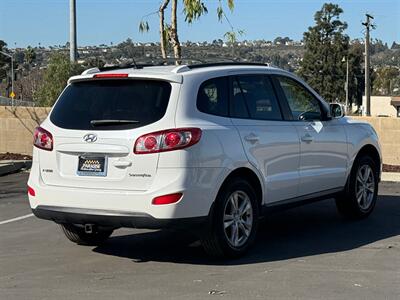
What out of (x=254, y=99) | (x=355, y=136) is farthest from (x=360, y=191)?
(x=254, y=99)

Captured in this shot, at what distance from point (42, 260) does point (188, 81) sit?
7.60 ft

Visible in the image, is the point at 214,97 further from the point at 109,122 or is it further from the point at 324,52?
the point at 324,52

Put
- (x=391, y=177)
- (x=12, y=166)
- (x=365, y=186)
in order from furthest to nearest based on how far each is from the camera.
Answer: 1. (x=12, y=166)
2. (x=391, y=177)
3. (x=365, y=186)

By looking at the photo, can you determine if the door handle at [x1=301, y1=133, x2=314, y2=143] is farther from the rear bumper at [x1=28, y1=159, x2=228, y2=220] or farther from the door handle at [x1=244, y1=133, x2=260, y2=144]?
the rear bumper at [x1=28, y1=159, x2=228, y2=220]

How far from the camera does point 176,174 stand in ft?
19.6

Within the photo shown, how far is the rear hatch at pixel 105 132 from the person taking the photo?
6.04 metres

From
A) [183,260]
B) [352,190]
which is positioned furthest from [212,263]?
[352,190]

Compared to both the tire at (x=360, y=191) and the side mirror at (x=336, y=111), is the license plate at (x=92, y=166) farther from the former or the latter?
the tire at (x=360, y=191)

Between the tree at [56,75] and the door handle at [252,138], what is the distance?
1491 centimetres

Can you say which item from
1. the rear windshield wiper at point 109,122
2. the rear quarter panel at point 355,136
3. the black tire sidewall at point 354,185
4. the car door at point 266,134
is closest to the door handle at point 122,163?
the rear windshield wiper at point 109,122

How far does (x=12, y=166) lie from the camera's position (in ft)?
48.3

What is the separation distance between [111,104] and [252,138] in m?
1.43

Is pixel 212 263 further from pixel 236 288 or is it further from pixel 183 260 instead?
pixel 236 288

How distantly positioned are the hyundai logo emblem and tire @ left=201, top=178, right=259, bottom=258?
4.16 ft
